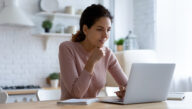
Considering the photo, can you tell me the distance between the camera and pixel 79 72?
195cm

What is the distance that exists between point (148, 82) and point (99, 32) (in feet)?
1.79

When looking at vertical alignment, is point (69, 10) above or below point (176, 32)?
above

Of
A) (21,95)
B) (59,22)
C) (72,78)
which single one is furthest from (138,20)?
(72,78)

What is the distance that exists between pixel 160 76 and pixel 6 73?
298 cm

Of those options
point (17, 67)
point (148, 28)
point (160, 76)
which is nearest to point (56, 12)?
point (17, 67)

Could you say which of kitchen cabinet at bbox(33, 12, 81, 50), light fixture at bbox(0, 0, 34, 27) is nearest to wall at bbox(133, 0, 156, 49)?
kitchen cabinet at bbox(33, 12, 81, 50)

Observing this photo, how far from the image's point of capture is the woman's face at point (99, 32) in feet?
6.19

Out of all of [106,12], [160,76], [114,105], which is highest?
[106,12]

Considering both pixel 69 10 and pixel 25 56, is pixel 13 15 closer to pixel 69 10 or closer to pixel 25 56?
pixel 25 56

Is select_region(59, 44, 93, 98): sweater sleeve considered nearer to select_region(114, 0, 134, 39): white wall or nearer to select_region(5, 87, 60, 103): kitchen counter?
select_region(5, 87, 60, 103): kitchen counter

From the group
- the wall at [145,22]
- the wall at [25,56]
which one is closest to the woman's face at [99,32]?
the wall at [25,56]

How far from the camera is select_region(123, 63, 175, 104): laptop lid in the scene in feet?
4.67

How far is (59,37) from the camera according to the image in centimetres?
449

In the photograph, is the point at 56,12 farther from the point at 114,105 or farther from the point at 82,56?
the point at 114,105
